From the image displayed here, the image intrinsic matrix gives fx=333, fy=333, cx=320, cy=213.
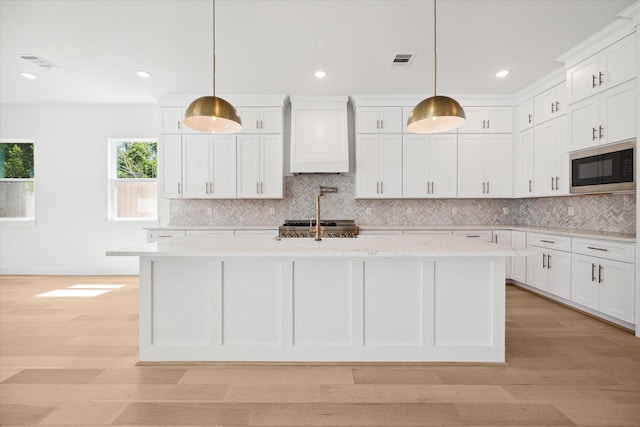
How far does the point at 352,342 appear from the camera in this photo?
2441 millimetres

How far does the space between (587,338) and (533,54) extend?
9.76 ft

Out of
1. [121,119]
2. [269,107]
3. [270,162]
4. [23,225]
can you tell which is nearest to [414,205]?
[270,162]

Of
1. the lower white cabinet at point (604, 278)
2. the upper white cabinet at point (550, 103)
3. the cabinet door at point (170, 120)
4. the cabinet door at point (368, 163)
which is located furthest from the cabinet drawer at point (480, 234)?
the cabinet door at point (170, 120)

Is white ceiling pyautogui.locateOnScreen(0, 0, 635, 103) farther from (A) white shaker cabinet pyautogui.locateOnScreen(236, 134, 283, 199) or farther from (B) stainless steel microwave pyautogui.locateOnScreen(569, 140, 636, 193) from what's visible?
(B) stainless steel microwave pyautogui.locateOnScreen(569, 140, 636, 193)

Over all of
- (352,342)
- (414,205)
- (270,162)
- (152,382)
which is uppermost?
(270,162)

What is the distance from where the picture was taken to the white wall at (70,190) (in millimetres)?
5578

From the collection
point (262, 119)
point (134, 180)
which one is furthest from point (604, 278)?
point (134, 180)

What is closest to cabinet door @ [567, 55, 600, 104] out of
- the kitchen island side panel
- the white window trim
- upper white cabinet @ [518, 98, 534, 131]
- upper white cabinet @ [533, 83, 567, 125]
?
upper white cabinet @ [533, 83, 567, 125]

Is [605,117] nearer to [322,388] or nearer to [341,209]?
[341,209]

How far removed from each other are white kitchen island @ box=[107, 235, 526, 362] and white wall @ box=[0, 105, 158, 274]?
12.2ft

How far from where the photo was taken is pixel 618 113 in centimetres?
315

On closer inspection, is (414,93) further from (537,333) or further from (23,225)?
(23,225)

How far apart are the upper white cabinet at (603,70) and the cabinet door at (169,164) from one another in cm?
509

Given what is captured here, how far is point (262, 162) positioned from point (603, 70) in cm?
410
